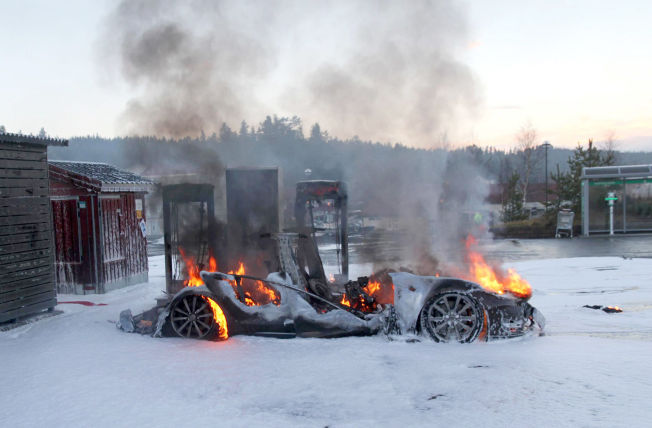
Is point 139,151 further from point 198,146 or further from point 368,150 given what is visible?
point 368,150

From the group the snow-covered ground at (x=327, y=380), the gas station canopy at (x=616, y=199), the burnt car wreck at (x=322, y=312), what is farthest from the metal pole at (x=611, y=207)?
the burnt car wreck at (x=322, y=312)

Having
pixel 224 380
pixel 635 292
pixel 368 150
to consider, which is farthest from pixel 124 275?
pixel 635 292

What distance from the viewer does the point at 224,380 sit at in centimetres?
483

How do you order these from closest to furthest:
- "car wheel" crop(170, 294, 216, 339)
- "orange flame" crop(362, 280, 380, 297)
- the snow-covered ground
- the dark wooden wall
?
the snow-covered ground → "car wheel" crop(170, 294, 216, 339) → "orange flame" crop(362, 280, 380, 297) → the dark wooden wall

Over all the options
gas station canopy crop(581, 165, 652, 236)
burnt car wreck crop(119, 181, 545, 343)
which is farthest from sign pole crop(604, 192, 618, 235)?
burnt car wreck crop(119, 181, 545, 343)

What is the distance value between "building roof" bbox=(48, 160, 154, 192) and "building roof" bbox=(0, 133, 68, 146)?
2.28 m

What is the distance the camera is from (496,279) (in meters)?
7.24

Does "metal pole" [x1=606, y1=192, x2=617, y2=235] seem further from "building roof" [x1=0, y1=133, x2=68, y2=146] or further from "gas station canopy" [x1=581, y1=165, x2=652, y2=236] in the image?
"building roof" [x1=0, y1=133, x2=68, y2=146]

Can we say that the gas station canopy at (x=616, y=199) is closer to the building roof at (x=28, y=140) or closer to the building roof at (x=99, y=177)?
the building roof at (x=99, y=177)

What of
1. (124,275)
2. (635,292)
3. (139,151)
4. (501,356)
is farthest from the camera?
(139,151)

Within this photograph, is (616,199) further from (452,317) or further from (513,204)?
(452,317)

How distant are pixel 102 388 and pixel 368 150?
9.91 m

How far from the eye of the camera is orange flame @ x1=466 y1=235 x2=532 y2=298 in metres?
6.85

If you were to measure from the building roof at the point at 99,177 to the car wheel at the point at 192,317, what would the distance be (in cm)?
581
